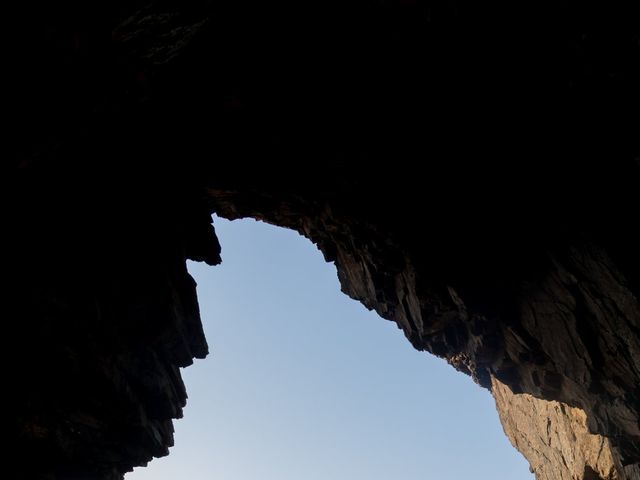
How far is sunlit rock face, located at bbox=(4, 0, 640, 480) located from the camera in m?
12.2

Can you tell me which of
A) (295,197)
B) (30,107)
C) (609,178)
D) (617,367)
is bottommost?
(617,367)

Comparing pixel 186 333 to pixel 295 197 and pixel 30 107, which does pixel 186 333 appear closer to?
pixel 295 197

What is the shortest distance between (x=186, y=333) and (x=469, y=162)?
15715mm

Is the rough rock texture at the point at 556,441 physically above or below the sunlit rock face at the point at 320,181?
below

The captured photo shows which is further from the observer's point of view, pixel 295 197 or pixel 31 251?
pixel 295 197

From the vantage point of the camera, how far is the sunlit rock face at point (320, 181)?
1217 centimetres

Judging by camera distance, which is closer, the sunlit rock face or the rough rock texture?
the sunlit rock face

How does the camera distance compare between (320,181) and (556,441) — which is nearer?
(320,181)

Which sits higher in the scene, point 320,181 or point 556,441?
point 320,181

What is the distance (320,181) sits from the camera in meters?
20.4

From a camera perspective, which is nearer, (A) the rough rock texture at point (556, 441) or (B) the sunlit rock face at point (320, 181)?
(B) the sunlit rock face at point (320, 181)

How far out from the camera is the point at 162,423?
72.9ft

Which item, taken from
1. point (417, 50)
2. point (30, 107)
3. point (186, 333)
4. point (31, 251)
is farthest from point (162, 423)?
point (417, 50)

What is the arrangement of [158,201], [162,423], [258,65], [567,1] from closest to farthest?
[567,1] < [258,65] < [158,201] < [162,423]
